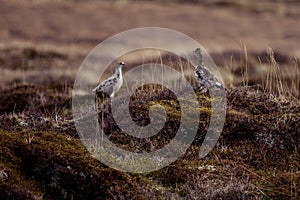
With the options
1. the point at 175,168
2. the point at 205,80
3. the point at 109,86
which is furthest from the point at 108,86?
the point at 175,168

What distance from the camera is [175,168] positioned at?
8.62 metres

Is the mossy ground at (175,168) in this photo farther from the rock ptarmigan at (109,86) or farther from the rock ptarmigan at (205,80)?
the rock ptarmigan at (109,86)

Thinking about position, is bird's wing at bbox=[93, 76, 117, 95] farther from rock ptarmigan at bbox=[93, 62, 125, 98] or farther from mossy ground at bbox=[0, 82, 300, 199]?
mossy ground at bbox=[0, 82, 300, 199]

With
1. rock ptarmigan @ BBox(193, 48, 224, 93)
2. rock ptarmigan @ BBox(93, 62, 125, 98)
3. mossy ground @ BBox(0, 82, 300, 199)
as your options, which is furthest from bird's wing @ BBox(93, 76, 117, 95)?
mossy ground @ BBox(0, 82, 300, 199)

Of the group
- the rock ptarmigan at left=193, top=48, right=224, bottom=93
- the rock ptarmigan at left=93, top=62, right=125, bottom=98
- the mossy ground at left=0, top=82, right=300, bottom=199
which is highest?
the rock ptarmigan at left=193, top=48, right=224, bottom=93

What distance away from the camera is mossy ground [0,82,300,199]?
7.89 metres

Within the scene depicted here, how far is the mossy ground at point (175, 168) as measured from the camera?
789 centimetres

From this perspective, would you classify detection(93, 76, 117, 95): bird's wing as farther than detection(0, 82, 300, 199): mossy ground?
Yes

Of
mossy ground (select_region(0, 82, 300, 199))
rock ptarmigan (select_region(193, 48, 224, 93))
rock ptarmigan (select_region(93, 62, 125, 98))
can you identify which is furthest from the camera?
rock ptarmigan (select_region(93, 62, 125, 98))

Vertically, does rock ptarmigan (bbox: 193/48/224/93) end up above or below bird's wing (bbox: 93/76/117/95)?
above

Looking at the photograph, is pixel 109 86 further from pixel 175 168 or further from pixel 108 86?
pixel 175 168

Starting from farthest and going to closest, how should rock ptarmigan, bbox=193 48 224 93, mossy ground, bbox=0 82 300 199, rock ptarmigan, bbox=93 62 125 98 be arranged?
rock ptarmigan, bbox=93 62 125 98 < rock ptarmigan, bbox=193 48 224 93 < mossy ground, bbox=0 82 300 199

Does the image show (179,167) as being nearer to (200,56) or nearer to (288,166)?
(288,166)

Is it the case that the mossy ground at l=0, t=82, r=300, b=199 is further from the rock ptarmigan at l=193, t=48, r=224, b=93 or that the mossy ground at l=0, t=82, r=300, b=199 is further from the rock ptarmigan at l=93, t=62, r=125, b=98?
the rock ptarmigan at l=93, t=62, r=125, b=98
